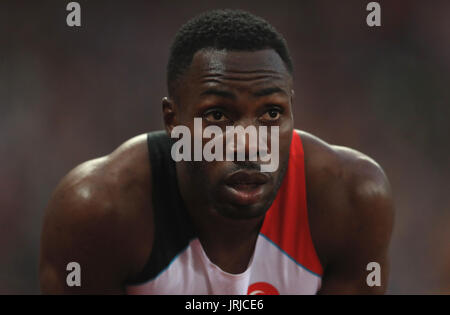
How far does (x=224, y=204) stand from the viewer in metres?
1.41

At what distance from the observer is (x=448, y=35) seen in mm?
4008

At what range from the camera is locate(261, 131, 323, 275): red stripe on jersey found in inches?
66.9

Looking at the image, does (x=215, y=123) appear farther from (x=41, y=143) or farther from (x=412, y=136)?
(x=412, y=136)

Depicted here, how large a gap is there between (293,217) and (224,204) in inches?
14.6

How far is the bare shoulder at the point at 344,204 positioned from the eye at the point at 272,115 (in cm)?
34

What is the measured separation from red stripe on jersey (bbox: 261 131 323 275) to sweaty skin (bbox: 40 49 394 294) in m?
0.02

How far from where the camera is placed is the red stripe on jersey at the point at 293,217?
170cm

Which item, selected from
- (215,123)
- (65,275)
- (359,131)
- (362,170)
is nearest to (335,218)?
(362,170)

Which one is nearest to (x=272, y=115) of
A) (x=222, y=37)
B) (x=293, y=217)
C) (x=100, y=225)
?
(x=222, y=37)

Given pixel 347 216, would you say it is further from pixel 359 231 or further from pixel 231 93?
pixel 231 93

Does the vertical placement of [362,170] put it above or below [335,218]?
above

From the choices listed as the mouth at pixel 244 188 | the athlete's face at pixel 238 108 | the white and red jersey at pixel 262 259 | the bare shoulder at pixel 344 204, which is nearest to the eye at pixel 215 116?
the athlete's face at pixel 238 108

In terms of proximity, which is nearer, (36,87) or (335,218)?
(335,218)

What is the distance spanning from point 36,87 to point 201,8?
4.18ft
